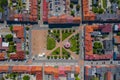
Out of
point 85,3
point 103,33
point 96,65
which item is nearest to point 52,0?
point 85,3

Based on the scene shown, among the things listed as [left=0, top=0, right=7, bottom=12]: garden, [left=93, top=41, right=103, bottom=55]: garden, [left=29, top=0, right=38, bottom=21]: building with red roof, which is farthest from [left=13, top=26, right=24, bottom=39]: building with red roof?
[left=93, top=41, right=103, bottom=55]: garden

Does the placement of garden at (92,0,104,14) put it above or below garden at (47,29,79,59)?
above

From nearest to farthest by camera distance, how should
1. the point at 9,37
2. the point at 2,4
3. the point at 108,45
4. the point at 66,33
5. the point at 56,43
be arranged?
the point at 2,4
the point at 108,45
the point at 9,37
the point at 66,33
the point at 56,43

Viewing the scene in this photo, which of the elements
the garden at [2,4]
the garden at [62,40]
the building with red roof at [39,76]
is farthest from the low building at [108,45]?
the garden at [2,4]

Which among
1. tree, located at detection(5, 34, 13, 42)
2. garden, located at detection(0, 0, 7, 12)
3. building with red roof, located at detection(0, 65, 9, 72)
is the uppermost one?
garden, located at detection(0, 0, 7, 12)

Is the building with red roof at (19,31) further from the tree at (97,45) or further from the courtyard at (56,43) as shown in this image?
the tree at (97,45)

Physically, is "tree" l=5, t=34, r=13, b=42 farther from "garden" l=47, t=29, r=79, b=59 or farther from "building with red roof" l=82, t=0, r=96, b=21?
"building with red roof" l=82, t=0, r=96, b=21

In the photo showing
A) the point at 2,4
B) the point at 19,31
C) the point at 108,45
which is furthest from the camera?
the point at 108,45

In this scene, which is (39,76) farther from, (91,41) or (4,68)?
(91,41)

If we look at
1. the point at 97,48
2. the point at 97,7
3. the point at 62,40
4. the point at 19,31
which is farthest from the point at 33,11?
the point at 97,48

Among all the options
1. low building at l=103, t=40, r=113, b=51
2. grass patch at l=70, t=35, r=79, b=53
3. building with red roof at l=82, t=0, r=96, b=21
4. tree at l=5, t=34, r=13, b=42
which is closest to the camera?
building with red roof at l=82, t=0, r=96, b=21

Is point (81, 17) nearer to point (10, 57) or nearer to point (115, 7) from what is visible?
point (115, 7)
